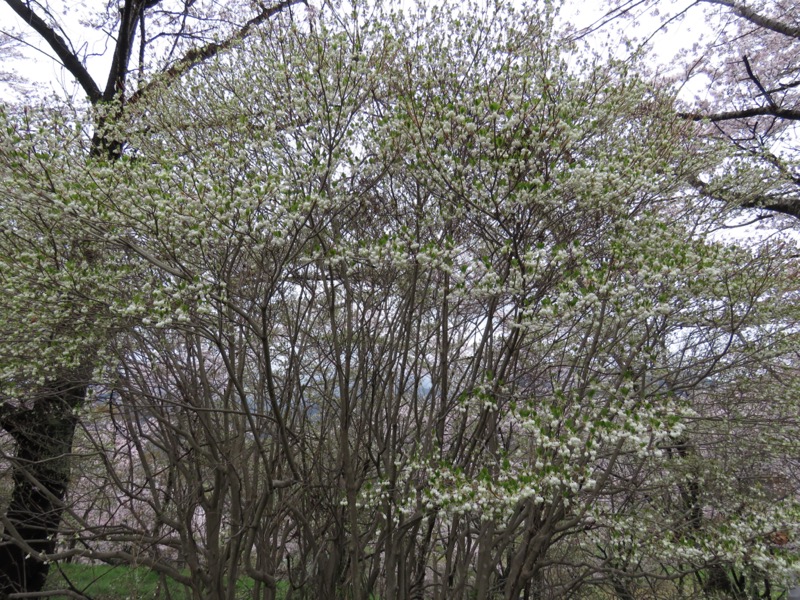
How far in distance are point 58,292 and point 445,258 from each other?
9.72ft

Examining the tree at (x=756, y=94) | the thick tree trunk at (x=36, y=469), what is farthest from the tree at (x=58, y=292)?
the tree at (x=756, y=94)

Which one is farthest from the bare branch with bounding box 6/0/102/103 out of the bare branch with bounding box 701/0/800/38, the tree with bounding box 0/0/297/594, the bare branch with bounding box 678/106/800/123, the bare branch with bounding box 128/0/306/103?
the bare branch with bounding box 678/106/800/123

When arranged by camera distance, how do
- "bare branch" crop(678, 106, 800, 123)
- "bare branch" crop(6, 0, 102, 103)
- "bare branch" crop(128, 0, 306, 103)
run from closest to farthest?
"bare branch" crop(128, 0, 306, 103) → "bare branch" crop(678, 106, 800, 123) → "bare branch" crop(6, 0, 102, 103)

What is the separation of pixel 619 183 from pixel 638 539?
292 centimetres

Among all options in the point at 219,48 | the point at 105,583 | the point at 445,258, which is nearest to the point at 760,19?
the point at 445,258

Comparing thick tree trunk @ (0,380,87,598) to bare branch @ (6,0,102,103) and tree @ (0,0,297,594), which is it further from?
bare branch @ (6,0,102,103)

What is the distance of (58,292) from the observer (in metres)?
4.15

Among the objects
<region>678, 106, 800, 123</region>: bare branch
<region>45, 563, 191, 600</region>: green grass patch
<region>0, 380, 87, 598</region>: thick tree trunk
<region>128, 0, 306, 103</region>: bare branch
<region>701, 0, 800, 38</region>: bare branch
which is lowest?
<region>45, 563, 191, 600</region>: green grass patch

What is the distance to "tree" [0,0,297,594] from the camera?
165 inches

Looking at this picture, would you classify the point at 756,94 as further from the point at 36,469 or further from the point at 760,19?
the point at 36,469

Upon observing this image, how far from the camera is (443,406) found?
5031mm

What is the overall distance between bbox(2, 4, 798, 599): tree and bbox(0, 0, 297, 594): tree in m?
0.15

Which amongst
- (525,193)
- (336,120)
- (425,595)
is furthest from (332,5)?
(425,595)

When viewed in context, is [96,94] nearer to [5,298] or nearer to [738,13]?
[5,298]
